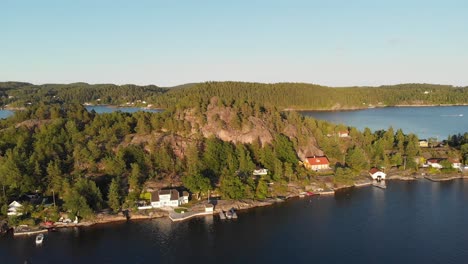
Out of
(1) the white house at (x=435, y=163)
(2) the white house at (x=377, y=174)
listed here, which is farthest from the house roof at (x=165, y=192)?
(1) the white house at (x=435, y=163)

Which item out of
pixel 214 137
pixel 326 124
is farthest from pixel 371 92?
pixel 214 137

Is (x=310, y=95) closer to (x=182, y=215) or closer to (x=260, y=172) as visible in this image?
(x=260, y=172)

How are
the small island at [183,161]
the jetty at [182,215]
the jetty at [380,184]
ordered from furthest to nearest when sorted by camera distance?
1. the jetty at [380,184]
2. the small island at [183,161]
3. the jetty at [182,215]

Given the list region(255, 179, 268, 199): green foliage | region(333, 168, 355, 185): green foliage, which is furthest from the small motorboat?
region(333, 168, 355, 185): green foliage

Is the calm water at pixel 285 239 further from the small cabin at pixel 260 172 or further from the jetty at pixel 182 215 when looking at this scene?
the small cabin at pixel 260 172

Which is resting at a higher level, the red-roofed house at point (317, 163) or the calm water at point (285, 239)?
the red-roofed house at point (317, 163)

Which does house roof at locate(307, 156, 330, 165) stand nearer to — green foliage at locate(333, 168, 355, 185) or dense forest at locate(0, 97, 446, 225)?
dense forest at locate(0, 97, 446, 225)

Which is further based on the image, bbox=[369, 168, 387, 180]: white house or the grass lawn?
bbox=[369, 168, 387, 180]: white house
